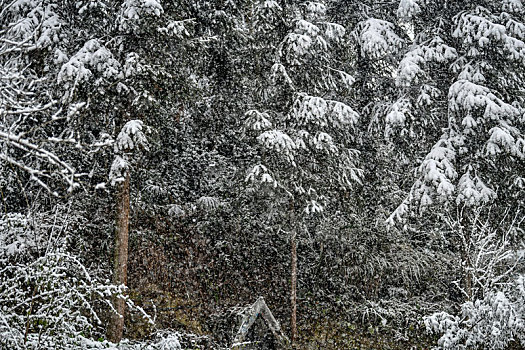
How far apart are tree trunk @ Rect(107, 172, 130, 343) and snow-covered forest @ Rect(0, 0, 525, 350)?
0.03 m

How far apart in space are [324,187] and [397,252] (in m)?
2.96

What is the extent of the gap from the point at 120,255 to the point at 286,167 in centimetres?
333

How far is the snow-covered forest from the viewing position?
765 cm

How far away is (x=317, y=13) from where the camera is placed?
977 cm

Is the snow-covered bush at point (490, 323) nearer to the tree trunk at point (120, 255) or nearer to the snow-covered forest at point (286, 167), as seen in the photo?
the snow-covered forest at point (286, 167)

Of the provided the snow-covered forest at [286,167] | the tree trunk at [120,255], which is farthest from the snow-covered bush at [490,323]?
the tree trunk at [120,255]

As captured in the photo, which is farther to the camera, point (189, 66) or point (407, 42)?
point (407, 42)

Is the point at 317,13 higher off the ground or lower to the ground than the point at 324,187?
higher

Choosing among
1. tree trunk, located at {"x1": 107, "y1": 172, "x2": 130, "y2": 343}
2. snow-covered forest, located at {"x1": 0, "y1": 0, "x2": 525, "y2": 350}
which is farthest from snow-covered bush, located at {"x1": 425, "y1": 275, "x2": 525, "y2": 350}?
tree trunk, located at {"x1": 107, "y1": 172, "x2": 130, "y2": 343}

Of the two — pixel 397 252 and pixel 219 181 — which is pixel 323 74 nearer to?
pixel 219 181

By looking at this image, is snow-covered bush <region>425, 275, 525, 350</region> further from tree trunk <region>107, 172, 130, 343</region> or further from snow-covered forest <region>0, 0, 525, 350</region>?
tree trunk <region>107, 172, 130, 343</region>

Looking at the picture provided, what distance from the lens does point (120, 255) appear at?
8.18 meters

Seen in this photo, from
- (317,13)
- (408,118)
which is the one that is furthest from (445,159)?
(317,13)

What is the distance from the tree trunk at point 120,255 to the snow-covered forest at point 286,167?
3 cm
